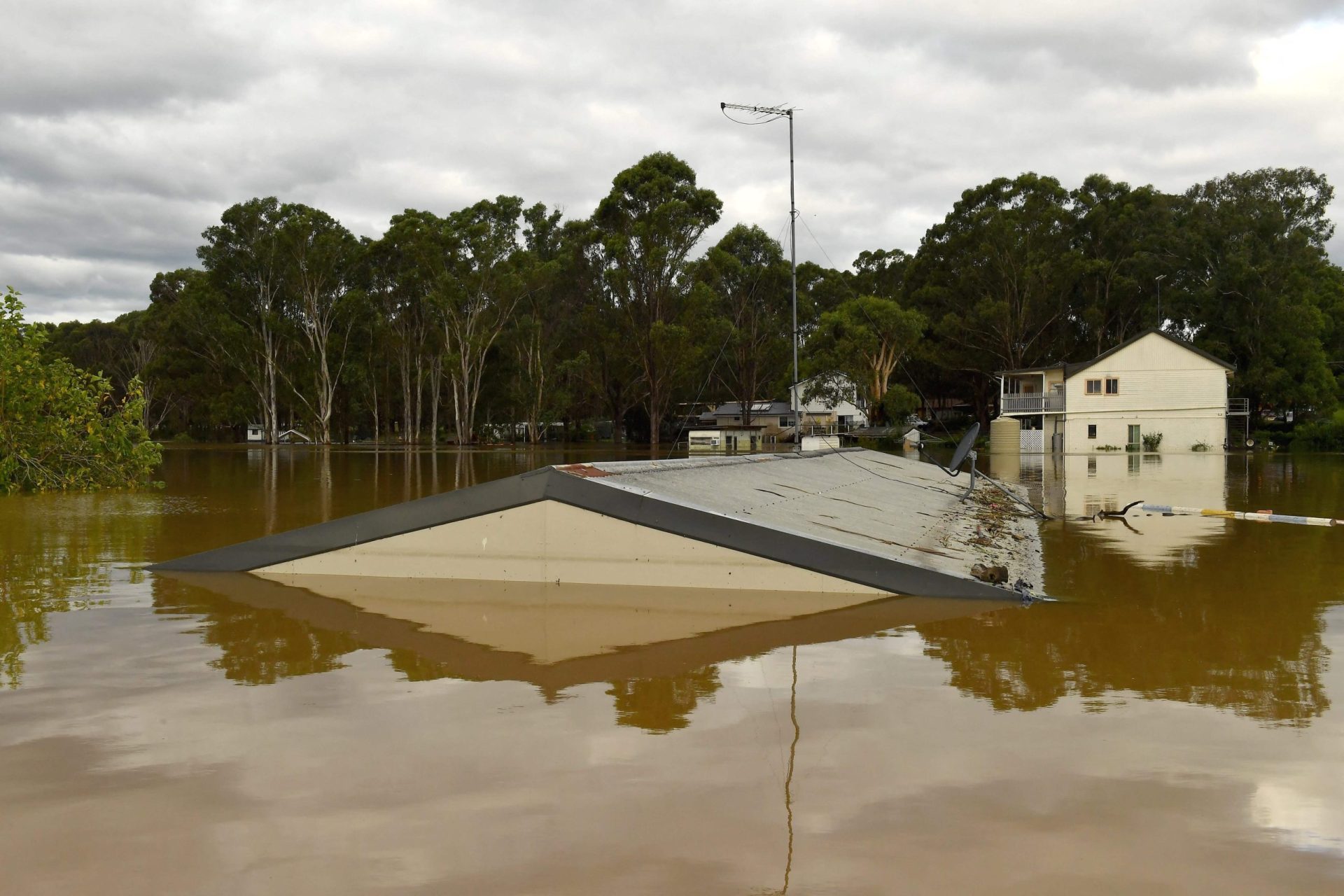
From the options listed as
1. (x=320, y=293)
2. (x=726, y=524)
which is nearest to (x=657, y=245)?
(x=320, y=293)

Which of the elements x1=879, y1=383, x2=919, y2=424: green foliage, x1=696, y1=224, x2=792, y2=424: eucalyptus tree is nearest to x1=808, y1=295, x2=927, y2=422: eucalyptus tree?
x1=879, y1=383, x2=919, y2=424: green foliage

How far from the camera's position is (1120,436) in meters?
55.2

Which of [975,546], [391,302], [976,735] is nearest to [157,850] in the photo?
[976,735]

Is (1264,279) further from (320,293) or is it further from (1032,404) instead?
(320,293)

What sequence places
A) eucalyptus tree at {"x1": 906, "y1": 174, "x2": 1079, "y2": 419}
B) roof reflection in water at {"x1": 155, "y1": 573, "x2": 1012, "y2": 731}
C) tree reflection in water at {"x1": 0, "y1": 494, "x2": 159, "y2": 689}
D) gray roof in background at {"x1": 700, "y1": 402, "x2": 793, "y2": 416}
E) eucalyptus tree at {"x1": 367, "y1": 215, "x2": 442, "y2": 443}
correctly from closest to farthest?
roof reflection in water at {"x1": 155, "y1": 573, "x2": 1012, "y2": 731}, tree reflection in water at {"x1": 0, "y1": 494, "x2": 159, "y2": 689}, eucalyptus tree at {"x1": 367, "y1": 215, "x2": 442, "y2": 443}, eucalyptus tree at {"x1": 906, "y1": 174, "x2": 1079, "y2": 419}, gray roof in background at {"x1": 700, "y1": 402, "x2": 793, "y2": 416}

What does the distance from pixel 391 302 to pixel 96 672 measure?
215 ft

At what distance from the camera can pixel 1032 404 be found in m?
58.3

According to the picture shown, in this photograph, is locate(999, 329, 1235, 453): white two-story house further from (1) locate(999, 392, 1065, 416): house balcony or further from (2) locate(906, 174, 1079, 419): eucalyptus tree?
(2) locate(906, 174, 1079, 419): eucalyptus tree

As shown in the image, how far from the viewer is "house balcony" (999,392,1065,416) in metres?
56.8

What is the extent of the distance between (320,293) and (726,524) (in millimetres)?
62186

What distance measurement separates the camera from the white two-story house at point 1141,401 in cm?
5422

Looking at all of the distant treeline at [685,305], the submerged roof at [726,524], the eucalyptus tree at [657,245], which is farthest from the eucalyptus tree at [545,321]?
the submerged roof at [726,524]

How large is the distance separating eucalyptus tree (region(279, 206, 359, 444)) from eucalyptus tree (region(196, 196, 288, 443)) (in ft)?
3.25

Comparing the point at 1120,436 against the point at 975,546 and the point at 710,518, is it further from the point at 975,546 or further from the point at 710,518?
the point at 710,518
